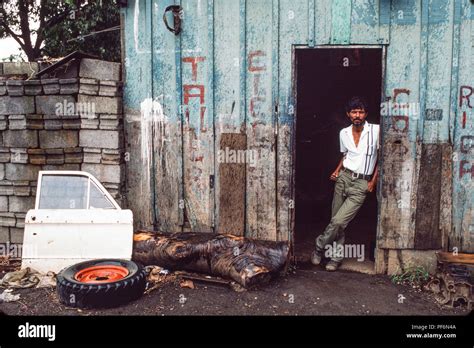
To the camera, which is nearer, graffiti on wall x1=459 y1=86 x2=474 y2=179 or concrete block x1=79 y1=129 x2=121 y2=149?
graffiti on wall x1=459 y1=86 x2=474 y2=179

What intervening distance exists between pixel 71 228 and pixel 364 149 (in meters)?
4.02

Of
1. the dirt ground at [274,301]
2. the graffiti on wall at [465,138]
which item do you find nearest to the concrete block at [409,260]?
the dirt ground at [274,301]

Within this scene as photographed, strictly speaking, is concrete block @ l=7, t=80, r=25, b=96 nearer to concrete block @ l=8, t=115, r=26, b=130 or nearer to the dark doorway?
concrete block @ l=8, t=115, r=26, b=130

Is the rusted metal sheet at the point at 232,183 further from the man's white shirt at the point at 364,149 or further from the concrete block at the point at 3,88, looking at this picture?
the concrete block at the point at 3,88

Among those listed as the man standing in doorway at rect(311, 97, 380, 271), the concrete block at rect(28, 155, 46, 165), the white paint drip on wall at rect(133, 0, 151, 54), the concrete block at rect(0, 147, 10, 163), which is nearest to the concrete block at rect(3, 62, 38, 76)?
the concrete block at rect(0, 147, 10, 163)

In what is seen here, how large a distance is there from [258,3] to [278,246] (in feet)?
10.8

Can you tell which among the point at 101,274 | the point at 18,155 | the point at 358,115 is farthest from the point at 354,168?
the point at 18,155

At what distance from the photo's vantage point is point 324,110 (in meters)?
11.6

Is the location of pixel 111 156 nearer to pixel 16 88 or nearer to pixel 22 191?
pixel 22 191

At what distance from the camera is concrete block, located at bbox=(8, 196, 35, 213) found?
6708 millimetres

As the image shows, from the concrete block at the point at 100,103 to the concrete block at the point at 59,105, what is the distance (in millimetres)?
147

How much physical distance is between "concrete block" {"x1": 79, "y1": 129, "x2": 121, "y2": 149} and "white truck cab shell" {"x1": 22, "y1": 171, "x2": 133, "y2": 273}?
0.65 metres

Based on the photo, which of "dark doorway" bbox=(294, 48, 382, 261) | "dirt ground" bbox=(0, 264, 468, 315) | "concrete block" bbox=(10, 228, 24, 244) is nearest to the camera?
"dirt ground" bbox=(0, 264, 468, 315)

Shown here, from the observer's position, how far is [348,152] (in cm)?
643
